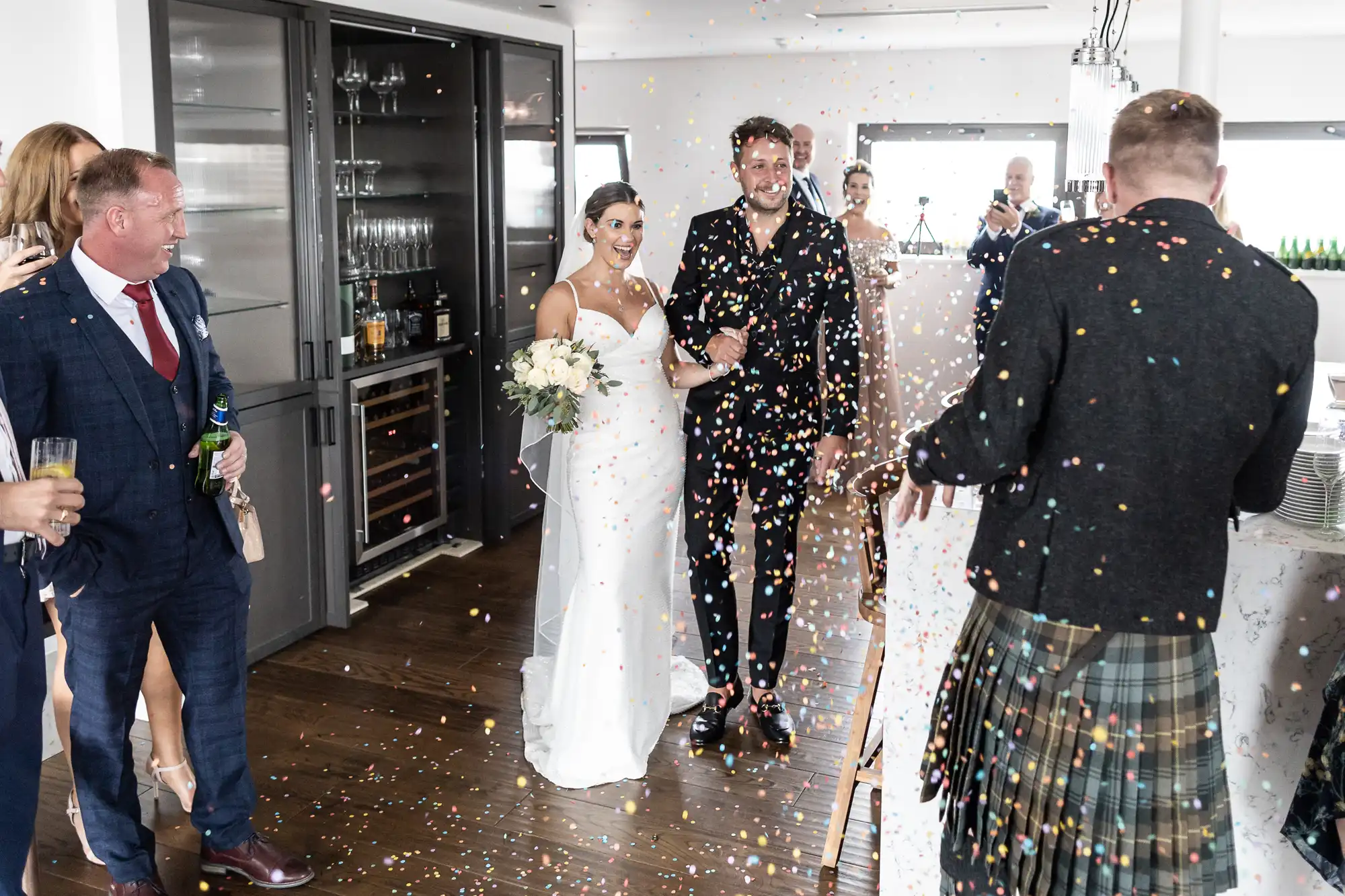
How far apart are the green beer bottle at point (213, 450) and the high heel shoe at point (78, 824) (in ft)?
2.97

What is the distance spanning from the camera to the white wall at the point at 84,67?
313cm

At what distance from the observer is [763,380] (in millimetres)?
3346

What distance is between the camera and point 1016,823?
185cm

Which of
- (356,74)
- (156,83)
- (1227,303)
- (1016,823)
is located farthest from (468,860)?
(356,74)

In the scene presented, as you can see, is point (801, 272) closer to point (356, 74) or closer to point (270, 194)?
point (270, 194)

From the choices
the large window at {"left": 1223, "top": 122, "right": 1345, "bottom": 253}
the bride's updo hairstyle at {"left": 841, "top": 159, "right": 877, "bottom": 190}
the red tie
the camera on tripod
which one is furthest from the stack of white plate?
the camera on tripod

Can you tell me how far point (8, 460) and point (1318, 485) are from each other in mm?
→ 2396

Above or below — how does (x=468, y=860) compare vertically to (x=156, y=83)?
below

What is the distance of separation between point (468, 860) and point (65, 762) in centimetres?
131

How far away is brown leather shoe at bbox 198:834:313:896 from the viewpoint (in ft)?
8.92

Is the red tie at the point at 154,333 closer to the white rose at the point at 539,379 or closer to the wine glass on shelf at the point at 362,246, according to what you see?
the white rose at the point at 539,379

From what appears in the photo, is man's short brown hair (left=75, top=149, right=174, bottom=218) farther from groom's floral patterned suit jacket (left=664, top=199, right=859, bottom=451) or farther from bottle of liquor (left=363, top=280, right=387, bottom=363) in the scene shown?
bottle of liquor (left=363, top=280, right=387, bottom=363)

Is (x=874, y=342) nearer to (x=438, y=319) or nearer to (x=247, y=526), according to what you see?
(x=438, y=319)

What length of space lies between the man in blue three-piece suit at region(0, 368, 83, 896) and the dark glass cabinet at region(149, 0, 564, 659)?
1.71 meters
